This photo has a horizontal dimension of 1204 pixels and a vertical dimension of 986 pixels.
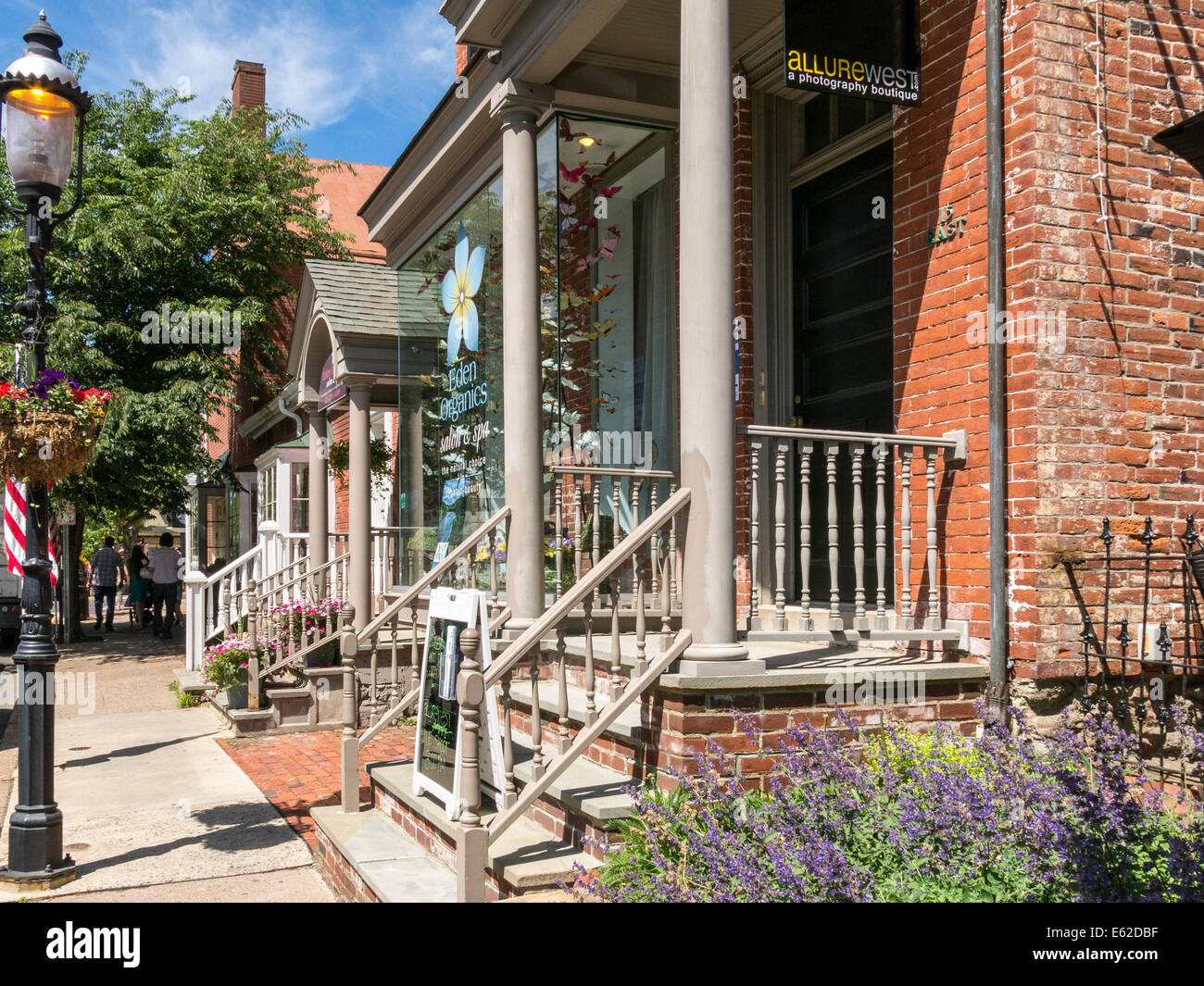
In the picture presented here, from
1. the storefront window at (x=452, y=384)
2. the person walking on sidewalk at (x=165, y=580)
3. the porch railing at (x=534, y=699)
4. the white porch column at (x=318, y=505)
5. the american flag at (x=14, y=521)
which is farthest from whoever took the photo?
the person walking on sidewalk at (x=165, y=580)

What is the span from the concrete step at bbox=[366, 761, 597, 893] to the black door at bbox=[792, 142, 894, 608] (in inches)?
95.1

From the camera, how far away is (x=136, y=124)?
1803 cm

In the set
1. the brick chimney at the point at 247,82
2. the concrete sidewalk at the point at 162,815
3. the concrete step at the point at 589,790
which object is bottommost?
the concrete sidewalk at the point at 162,815

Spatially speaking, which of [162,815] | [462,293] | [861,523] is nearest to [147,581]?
[462,293]

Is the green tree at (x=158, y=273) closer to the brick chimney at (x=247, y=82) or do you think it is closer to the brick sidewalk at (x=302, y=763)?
the brick chimney at (x=247, y=82)

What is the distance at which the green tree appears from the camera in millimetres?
15398

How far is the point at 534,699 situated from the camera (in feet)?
14.6

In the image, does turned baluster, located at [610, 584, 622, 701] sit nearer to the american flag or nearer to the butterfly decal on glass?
the american flag

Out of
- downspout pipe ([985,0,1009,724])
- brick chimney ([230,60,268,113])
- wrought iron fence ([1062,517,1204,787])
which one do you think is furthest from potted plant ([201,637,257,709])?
brick chimney ([230,60,268,113])

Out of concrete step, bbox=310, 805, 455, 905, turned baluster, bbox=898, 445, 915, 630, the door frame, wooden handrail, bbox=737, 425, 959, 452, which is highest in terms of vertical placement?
the door frame

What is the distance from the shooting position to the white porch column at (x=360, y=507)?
33.0ft

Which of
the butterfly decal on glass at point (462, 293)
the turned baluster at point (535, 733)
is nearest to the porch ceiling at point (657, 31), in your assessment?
the butterfly decal on glass at point (462, 293)
